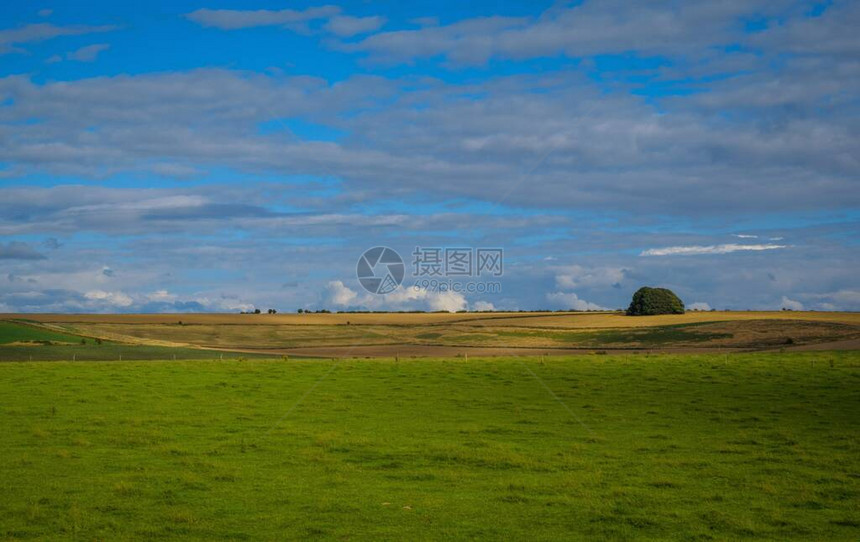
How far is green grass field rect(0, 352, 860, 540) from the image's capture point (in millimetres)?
15664

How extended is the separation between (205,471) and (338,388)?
21.0 metres

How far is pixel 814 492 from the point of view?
1834cm

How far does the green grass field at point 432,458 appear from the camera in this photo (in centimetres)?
1566

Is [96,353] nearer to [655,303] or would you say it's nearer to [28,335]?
[28,335]

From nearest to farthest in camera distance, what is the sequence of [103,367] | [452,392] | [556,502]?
[556,502] < [452,392] < [103,367]

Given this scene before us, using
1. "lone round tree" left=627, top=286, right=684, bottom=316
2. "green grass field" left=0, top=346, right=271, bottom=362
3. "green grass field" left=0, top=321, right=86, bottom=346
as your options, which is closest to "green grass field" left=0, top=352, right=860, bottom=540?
"green grass field" left=0, top=346, right=271, bottom=362

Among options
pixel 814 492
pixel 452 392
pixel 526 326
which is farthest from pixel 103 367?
pixel 526 326

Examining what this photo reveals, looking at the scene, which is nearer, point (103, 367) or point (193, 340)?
point (103, 367)

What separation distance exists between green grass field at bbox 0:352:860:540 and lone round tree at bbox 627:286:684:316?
318ft

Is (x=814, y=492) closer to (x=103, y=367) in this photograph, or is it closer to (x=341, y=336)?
(x=103, y=367)

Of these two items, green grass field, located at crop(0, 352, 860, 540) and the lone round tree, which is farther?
the lone round tree

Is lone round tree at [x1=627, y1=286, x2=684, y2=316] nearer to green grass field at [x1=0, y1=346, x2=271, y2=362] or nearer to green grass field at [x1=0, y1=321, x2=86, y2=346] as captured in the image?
green grass field at [x1=0, y1=346, x2=271, y2=362]

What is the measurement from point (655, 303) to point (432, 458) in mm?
125382

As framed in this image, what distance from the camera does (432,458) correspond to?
22.6 meters
